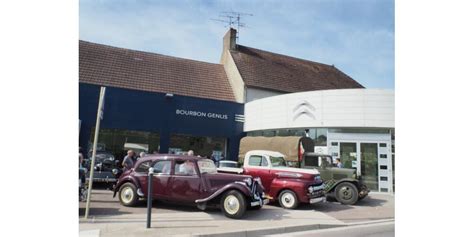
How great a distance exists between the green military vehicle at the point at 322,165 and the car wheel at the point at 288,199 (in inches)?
83.4

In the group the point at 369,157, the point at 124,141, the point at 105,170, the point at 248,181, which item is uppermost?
the point at 124,141

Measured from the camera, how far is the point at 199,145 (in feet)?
57.3

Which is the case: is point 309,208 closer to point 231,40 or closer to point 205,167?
point 205,167

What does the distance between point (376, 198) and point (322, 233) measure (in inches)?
258

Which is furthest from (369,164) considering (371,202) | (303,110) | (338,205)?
(338,205)

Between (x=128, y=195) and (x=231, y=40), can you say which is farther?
(x=231, y=40)

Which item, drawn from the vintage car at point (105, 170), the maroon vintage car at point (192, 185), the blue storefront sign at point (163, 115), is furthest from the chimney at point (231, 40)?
the maroon vintage car at point (192, 185)

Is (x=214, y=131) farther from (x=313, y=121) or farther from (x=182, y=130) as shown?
(x=313, y=121)

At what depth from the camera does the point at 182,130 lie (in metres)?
16.9

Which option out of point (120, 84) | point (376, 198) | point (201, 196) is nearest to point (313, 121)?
point (376, 198)

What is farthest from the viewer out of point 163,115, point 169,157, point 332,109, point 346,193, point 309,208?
point 163,115

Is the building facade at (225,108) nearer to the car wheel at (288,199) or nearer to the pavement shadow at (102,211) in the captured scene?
the car wheel at (288,199)

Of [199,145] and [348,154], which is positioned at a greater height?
[199,145]

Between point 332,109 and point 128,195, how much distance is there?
9149 millimetres
